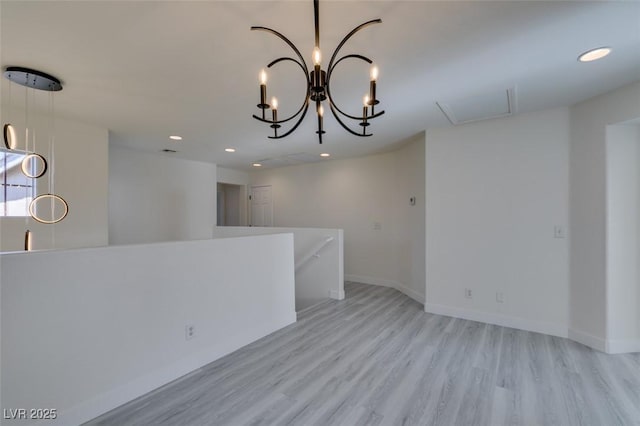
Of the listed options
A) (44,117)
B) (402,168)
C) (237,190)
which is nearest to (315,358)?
(402,168)

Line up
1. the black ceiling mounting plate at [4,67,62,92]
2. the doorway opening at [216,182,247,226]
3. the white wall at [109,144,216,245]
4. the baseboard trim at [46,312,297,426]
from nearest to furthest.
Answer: the baseboard trim at [46,312,297,426], the black ceiling mounting plate at [4,67,62,92], the white wall at [109,144,216,245], the doorway opening at [216,182,247,226]

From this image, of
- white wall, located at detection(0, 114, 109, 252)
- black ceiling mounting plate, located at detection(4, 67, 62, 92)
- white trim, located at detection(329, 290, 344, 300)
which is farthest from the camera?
white trim, located at detection(329, 290, 344, 300)

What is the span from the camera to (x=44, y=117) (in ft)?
10.5

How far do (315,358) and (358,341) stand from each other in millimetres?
583

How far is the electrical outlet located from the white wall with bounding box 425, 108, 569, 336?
9.89 feet

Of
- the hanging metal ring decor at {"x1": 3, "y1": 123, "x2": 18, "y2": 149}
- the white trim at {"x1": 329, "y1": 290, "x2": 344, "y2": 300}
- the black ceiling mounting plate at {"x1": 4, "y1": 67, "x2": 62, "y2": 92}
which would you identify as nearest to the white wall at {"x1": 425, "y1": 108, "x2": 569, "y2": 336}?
the white trim at {"x1": 329, "y1": 290, "x2": 344, "y2": 300}

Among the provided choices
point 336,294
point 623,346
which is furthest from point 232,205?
point 623,346

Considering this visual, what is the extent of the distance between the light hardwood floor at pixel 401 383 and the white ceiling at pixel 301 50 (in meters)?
2.50

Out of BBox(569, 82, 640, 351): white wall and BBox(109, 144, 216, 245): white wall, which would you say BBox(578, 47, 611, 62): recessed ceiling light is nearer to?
BBox(569, 82, 640, 351): white wall

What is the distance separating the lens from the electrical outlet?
2295mm

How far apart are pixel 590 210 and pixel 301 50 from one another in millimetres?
3274

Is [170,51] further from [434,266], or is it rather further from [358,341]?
[434,266]

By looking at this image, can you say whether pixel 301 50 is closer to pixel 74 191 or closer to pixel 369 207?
pixel 74 191

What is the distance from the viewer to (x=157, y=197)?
5266 millimetres
